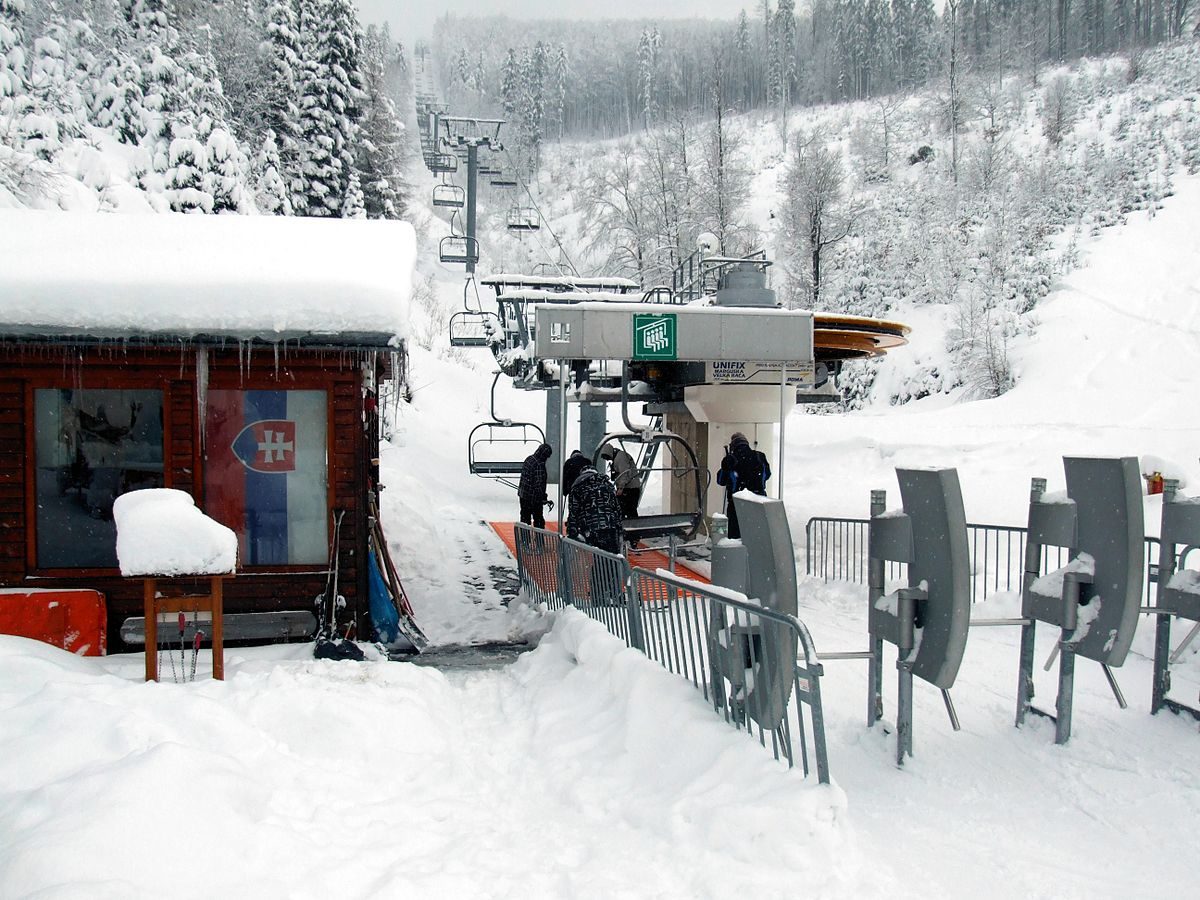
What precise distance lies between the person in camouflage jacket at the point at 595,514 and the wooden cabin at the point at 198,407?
7.87 ft

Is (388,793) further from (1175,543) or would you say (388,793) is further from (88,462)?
(1175,543)

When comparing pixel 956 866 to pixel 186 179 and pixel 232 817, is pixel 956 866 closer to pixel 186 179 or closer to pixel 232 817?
pixel 232 817

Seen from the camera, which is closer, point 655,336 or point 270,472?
point 270,472

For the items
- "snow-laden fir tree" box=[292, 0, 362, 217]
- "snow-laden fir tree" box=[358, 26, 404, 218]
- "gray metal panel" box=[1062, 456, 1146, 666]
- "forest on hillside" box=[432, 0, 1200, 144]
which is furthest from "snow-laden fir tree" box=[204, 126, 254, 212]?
"forest on hillside" box=[432, 0, 1200, 144]

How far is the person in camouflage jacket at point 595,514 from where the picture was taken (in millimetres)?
9078

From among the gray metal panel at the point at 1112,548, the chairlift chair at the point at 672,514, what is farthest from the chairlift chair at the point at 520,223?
the gray metal panel at the point at 1112,548

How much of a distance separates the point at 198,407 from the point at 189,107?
21.1 m

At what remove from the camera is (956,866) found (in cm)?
388

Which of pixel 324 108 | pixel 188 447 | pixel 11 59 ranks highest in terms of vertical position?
pixel 324 108

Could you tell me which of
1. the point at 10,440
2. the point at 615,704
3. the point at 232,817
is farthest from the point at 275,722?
the point at 10,440

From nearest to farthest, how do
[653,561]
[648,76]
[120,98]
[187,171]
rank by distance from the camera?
[653,561] → [187,171] → [120,98] → [648,76]

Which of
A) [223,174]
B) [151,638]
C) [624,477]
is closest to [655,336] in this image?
[624,477]

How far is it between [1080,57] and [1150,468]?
68.8 m

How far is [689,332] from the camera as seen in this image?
1012cm
